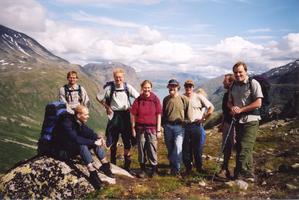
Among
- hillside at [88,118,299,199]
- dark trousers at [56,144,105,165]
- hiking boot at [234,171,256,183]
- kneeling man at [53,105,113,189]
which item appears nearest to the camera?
hillside at [88,118,299,199]

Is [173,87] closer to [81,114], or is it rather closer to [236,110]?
[236,110]

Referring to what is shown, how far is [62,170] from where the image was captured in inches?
500

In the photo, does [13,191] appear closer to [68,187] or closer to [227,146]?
[68,187]

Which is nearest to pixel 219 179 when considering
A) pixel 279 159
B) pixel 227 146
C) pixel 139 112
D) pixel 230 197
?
pixel 227 146

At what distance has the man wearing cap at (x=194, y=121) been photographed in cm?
1520

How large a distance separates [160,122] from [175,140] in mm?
1040

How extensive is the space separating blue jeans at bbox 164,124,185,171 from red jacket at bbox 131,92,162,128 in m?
0.82

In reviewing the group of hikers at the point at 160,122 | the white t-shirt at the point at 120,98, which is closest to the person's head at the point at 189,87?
the group of hikers at the point at 160,122

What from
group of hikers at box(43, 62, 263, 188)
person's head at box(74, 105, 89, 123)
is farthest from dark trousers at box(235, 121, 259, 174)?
person's head at box(74, 105, 89, 123)

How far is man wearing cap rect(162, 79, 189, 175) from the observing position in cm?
1477

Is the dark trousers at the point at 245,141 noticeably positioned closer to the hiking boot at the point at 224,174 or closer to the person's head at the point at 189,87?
the hiking boot at the point at 224,174

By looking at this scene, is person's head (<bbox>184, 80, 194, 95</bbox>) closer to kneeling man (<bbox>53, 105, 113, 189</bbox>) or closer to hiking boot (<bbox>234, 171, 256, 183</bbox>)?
hiking boot (<bbox>234, 171, 256, 183</bbox>)

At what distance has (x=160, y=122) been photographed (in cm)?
1471

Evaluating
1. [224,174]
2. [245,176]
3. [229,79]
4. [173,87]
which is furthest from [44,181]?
[229,79]
